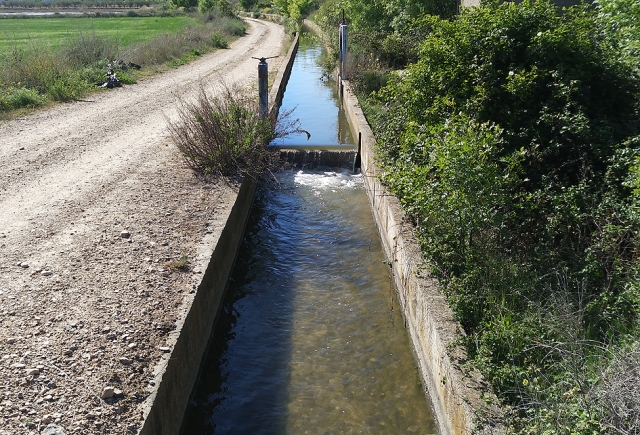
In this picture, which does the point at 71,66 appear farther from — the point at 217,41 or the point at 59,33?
the point at 59,33

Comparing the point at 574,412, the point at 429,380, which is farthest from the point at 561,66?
the point at 574,412

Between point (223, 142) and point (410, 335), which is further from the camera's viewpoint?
point (223, 142)

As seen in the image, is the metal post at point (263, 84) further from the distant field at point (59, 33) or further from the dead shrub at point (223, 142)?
the distant field at point (59, 33)

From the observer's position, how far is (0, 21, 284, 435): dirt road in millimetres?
4500

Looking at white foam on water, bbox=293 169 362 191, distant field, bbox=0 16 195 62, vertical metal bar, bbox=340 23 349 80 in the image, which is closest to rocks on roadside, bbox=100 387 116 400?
white foam on water, bbox=293 169 362 191

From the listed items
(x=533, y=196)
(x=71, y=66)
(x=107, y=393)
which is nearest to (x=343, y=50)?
(x=71, y=66)

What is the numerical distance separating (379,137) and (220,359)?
622 cm

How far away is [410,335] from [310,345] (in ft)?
3.78

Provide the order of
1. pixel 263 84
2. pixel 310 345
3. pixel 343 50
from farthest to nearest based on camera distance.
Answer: pixel 343 50 → pixel 263 84 → pixel 310 345

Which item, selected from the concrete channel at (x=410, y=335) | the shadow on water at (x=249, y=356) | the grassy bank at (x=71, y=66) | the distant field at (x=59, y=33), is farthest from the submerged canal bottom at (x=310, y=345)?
the distant field at (x=59, y=33)

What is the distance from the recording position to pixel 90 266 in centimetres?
636

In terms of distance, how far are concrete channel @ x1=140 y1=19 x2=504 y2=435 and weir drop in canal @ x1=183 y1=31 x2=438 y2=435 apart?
0.72 feet

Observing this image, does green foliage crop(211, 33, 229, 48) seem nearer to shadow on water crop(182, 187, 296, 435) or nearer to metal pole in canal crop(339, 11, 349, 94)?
metal pole in canal crop(339, 11, 349, 94)

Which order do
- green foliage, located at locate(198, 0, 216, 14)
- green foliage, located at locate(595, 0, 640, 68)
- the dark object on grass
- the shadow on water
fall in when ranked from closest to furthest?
1. the shadow on water
2. green foliage, located at locate(595, 0, 640, 68)
3. the dark object on grass
4. green foliage, located at locate(198, 0, 216, 14)
